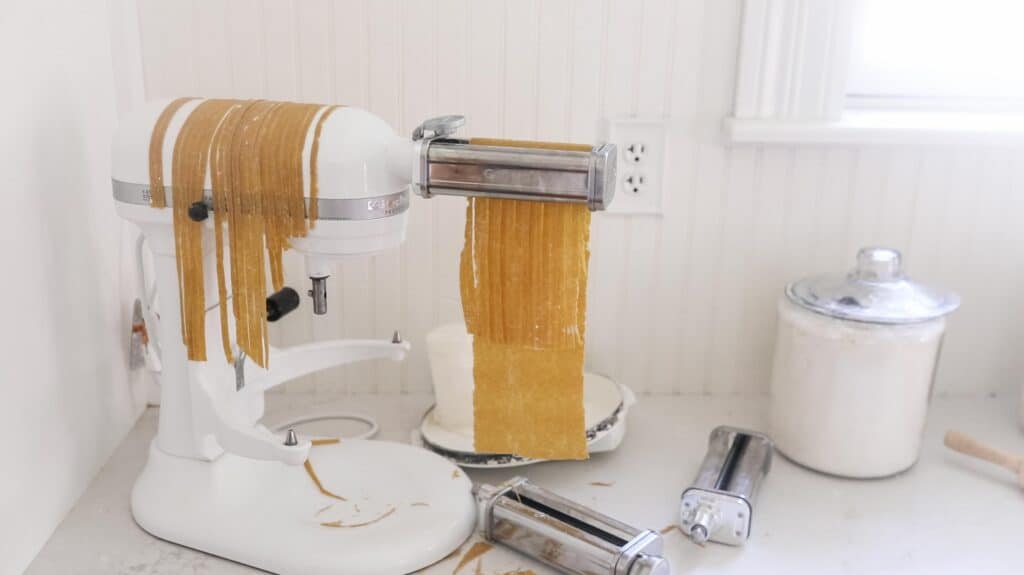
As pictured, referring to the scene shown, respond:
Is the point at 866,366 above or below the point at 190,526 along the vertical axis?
above

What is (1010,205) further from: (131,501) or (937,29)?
(131,501)

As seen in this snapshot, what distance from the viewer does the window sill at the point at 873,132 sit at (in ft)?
3.52

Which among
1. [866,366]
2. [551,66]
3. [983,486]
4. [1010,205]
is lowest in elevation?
[983,486]

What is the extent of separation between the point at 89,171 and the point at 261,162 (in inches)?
10.7

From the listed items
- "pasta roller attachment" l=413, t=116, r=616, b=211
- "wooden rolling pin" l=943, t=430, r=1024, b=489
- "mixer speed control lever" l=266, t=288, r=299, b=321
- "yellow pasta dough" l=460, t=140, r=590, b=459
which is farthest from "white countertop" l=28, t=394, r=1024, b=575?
"pasta roller attachment" l=413, t=116, r=616, b=211

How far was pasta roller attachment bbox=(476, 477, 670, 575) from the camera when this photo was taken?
790 mm

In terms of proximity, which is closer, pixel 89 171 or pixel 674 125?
pixel 89 171

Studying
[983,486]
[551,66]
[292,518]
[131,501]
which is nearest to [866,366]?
[983,486]

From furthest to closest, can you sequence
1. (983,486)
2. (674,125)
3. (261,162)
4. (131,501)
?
(674,125), (983,486), (131,501), (261,162)

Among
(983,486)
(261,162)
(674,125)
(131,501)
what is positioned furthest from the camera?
(674,125)

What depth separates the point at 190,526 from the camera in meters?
0.85

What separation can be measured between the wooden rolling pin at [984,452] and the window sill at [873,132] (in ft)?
1.12

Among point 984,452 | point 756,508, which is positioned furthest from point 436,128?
point 984,452

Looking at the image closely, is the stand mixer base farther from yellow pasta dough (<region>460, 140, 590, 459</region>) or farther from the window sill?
the window sill
